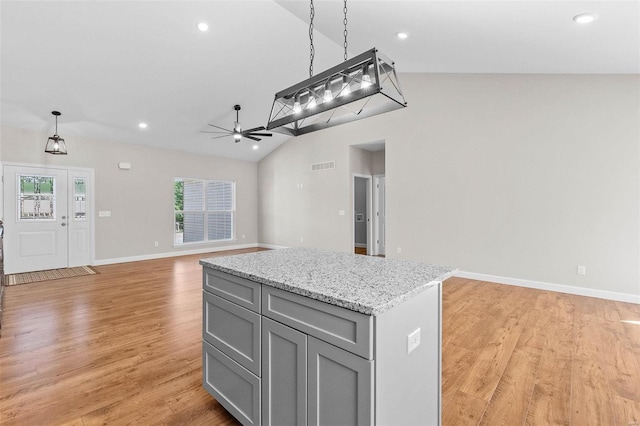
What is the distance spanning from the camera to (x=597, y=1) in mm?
2477

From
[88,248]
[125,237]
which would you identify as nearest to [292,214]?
[125,237]

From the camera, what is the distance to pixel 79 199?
622cm

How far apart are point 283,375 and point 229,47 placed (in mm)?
4554

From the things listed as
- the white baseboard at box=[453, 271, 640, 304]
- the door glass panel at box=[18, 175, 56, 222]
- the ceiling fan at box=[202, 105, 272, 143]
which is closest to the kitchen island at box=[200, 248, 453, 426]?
the white baseboard at box=[453, 271, 640, 304]

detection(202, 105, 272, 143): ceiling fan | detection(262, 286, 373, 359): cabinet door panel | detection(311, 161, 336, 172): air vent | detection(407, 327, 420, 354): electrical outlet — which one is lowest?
detection(407, 327, 420, 354): electrical outlet

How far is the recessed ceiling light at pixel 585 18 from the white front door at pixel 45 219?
8007 millimetres

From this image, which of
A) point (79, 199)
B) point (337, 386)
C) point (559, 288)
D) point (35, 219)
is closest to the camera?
point (337, 386)

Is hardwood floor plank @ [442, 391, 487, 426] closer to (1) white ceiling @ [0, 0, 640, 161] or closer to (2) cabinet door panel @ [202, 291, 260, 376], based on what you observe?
(2) cabinet door panel @ [202, 291, 260, 376]

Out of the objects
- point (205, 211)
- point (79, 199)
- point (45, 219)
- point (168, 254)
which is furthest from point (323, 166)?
point (45, 219)

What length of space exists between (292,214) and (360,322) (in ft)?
23.7

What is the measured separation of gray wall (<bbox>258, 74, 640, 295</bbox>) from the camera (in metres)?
3.99

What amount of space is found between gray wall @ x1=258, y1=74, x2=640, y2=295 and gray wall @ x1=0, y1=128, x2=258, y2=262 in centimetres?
470

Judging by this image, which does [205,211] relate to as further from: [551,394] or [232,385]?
[551,394]

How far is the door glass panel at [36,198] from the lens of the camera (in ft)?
18.4
